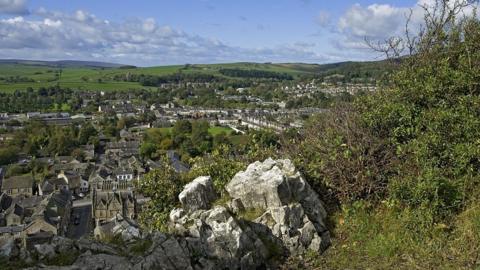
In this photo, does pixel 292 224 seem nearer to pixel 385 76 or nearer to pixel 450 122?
pixel 450 122

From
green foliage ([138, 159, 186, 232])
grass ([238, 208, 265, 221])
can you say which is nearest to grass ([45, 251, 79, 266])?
green foliage ([138, 159, 186, 232])

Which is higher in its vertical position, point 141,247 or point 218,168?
point 218,168

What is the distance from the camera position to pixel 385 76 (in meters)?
12.5

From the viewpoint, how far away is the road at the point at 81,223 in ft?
128

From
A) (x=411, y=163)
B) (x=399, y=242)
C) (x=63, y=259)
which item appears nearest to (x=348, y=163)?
(x=411, y=163)

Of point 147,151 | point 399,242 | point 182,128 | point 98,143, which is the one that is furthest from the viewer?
point 182,128

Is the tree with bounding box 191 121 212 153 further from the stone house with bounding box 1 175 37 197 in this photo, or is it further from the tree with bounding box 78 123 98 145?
the stone house with bounding box 1 175 37 197

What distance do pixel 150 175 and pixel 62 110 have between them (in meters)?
125

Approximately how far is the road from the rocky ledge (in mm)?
29930

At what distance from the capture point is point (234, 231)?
8750 mm

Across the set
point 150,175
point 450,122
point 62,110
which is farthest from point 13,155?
point 450,122

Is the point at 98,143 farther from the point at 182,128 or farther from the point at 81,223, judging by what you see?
the point at 81,223

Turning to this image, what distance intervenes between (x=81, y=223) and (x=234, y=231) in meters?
37.7

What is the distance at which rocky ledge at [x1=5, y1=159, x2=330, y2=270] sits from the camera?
7770 millimetres
